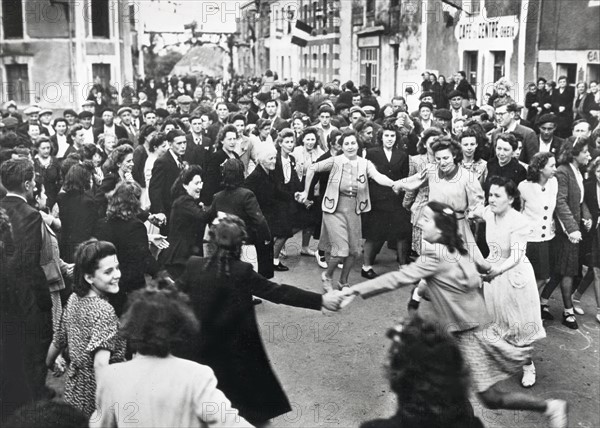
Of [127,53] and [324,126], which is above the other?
[127,53]

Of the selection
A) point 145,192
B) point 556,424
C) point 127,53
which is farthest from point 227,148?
point 127,53

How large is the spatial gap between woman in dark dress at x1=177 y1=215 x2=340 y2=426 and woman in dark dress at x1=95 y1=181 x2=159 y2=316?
1.16 metres

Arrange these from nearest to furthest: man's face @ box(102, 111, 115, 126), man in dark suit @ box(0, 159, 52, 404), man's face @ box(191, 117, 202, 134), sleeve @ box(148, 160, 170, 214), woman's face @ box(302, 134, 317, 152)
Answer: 1. man in dark suit @ box(0, 159, 52, 404)
2. sleeve @ box(148, 160, 170, 214)
3. woman's face @ box(302, 134, 317, 152)
4. man's face @ box(191, 117, 202, 134)
5. man's face @ box(102, 111, 115, 126)

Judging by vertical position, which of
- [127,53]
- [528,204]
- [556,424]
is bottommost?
[556,424]

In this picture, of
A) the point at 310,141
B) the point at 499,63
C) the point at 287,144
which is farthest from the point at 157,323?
the point at 499,63

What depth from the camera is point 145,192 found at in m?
9.03

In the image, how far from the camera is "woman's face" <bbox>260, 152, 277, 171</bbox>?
29.1ft

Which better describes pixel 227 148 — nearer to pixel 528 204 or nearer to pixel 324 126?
pixel 324 126

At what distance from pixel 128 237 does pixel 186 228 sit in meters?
0.88

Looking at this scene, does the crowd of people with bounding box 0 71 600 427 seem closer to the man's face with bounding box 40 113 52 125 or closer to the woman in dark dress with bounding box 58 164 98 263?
the woman in dark dress with bounding box 58 164 98 263

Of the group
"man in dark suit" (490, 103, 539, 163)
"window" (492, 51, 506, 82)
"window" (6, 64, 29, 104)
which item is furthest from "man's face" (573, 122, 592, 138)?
"window" (6, 64, 29, 104)

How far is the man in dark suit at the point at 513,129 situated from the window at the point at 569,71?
8.14 meters

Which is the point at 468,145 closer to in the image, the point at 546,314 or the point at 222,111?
the point at 546,314

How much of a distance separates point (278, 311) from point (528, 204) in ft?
9.70
